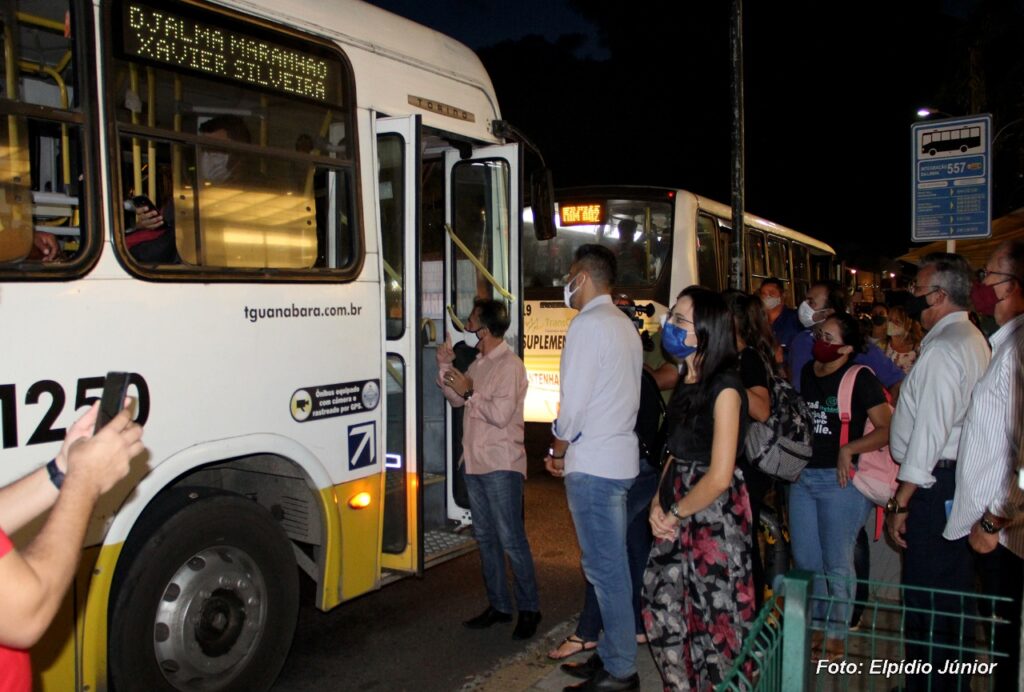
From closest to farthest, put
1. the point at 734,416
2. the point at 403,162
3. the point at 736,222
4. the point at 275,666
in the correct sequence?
the point at 734,416, the point at 275,666, the point at 403,162, the point at 736,222

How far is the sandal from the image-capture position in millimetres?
4730

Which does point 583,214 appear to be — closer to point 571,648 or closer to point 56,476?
point 571,648

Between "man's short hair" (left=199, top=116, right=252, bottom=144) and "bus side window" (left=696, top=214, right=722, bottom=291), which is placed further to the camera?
"bus side window" (left=696, top=214, right=722, bottom=291)

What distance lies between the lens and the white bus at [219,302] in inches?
134

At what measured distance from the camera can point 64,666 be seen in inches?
132

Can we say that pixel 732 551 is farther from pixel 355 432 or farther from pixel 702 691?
pixel 355 432

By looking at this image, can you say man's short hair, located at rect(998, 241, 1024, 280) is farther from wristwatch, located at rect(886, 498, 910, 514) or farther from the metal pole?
the metal pole

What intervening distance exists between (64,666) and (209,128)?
2384 mm

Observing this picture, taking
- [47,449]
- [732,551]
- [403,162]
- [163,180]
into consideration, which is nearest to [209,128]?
[163,180]

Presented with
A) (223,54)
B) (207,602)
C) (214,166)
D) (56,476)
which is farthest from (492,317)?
(56,476)

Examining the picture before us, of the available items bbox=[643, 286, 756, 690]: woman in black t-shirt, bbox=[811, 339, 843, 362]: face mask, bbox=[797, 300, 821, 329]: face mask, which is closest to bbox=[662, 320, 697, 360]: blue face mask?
bbox=[643, 286, 756, 690]: woman in black t-shirt

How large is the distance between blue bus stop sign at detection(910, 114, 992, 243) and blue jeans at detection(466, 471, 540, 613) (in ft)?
17.1

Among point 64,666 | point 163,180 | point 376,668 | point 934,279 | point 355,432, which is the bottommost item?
point 376,668

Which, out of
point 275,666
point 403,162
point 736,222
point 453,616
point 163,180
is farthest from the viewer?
point 736,222
